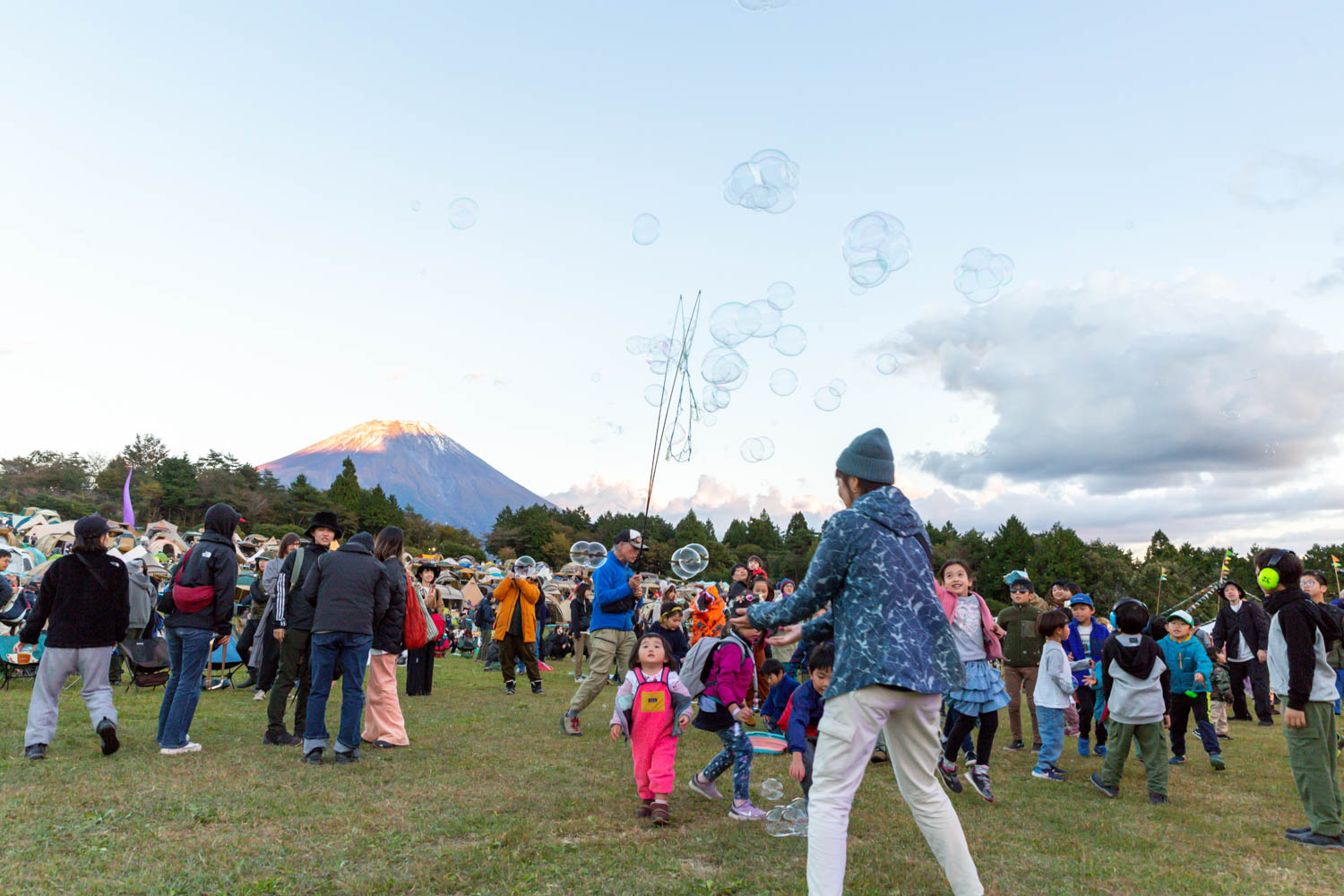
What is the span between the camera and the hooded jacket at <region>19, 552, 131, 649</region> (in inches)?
245

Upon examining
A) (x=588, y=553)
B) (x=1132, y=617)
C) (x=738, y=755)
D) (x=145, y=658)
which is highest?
(x=588, y=553)

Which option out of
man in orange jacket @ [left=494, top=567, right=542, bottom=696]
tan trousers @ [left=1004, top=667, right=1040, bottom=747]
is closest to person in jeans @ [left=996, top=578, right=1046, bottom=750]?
tan trousers @ [left=1004, top=667, right=1040, bottom=747]

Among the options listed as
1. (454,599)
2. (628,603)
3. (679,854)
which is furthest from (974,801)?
(454,599)

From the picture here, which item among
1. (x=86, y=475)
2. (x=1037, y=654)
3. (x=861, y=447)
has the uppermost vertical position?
(x=86, y=475)

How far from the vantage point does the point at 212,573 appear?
6672mm

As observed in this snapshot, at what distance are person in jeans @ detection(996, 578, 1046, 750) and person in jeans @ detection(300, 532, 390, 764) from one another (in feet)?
21.4

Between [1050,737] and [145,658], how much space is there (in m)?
10.1

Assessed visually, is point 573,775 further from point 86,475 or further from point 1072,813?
point 86,475

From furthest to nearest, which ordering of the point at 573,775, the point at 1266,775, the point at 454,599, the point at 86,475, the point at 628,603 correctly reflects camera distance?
the point at 86,475, the point at 454,599, the point at 628,603, the point at 1266,775, the point at 573,775

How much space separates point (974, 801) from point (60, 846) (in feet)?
18.5

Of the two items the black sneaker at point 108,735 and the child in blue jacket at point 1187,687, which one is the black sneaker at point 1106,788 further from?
the black sneaker at point 108,735

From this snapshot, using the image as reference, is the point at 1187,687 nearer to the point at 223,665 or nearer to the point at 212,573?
the point at 212,573

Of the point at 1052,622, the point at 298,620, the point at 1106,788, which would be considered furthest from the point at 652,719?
the point at 1052,622

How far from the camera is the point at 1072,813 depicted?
18.6 feet
